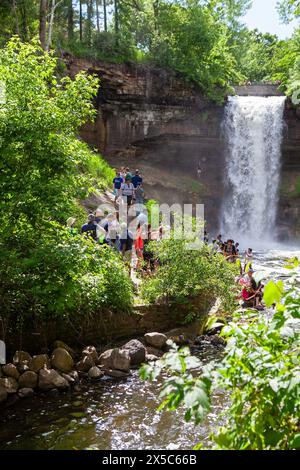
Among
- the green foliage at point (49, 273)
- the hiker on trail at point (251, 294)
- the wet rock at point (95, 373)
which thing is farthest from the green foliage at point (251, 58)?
the wet rock at point (95, 373)

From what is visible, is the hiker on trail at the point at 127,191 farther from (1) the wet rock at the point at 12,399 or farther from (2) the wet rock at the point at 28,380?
(1) the wet rock at the point at 12,399

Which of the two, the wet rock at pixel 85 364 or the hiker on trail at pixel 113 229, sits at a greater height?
the hiker on trail at pixel 113 229

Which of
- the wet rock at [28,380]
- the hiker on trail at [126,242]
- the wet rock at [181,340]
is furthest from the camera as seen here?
the hiker on trail at [126,242]

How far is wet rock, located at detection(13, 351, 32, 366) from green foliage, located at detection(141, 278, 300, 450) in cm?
617

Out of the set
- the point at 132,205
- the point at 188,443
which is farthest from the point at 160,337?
the point at 132,205

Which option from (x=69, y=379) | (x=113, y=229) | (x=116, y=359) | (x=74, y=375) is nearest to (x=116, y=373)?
(x=116, y=359)

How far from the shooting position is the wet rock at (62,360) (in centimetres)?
875

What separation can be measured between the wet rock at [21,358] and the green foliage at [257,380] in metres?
6.17

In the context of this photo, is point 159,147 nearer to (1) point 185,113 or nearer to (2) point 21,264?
(1) point 185,113

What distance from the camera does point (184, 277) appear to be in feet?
37.5

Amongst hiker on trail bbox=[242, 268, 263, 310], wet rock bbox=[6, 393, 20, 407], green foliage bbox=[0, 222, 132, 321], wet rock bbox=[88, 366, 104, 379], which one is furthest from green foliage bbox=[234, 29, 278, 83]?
wet rock bbox=[6, 393, 20, 407]

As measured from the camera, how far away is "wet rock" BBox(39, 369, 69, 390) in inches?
325

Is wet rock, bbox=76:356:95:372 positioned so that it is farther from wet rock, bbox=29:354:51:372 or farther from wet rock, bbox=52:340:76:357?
wet rock, bbox=29:354:51:372

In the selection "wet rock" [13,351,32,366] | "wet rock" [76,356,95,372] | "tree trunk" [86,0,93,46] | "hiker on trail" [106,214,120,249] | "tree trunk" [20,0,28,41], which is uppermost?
"tree trunk" [86,0,93,46]
